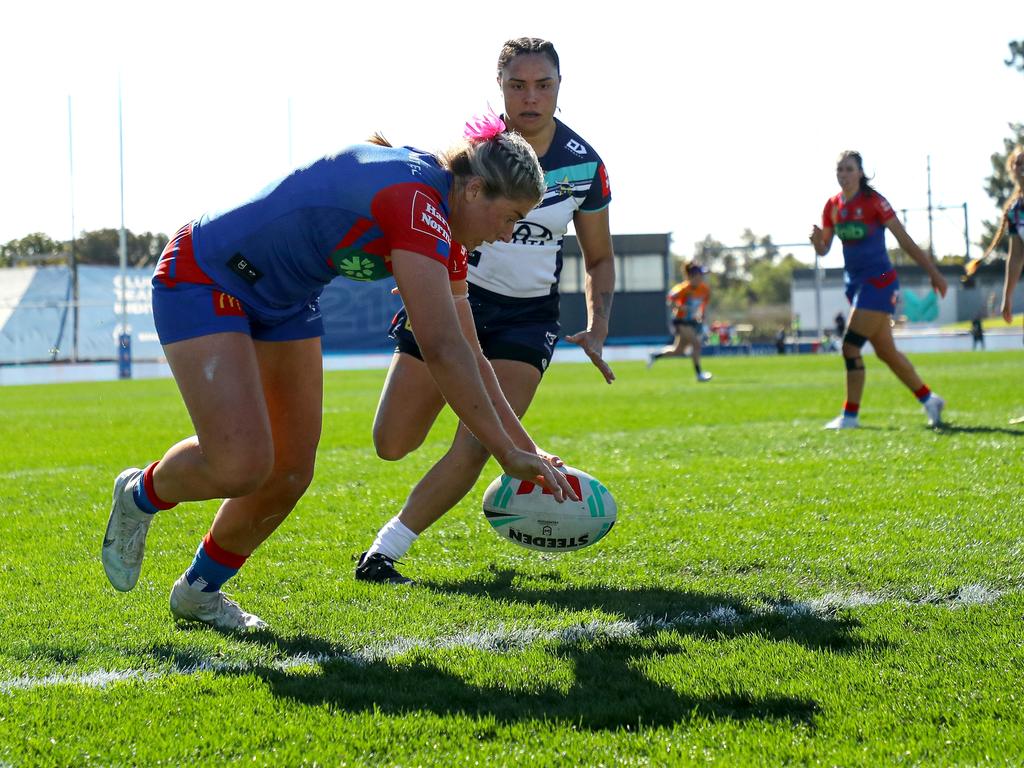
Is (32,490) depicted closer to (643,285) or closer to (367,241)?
(367,241)

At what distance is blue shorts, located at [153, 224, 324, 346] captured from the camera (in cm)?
366

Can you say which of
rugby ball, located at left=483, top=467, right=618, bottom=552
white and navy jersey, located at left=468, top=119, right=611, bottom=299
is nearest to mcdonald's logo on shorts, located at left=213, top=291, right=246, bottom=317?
rugby ball, located at left=483, top=467, right=618, bottom=552

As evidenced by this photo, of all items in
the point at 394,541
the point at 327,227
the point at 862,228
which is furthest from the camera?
the point at 862,228

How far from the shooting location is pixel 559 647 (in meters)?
3.66

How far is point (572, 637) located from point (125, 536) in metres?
1.64

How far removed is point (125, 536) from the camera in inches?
161

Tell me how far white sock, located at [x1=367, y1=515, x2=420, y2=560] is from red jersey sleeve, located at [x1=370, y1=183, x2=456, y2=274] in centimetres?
179

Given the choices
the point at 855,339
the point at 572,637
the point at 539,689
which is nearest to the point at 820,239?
the point at 855,339

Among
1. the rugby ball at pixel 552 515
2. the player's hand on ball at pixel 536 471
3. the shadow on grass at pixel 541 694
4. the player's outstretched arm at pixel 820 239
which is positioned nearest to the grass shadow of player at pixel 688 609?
the rugby ball at pixel 552 515

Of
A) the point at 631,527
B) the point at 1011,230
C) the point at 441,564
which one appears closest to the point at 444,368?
the point at 441,564

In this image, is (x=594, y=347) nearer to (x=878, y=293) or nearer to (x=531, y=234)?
(x=531, y=234)

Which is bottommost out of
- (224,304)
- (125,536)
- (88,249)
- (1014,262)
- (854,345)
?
(125,536)

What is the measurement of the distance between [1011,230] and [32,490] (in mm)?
8534

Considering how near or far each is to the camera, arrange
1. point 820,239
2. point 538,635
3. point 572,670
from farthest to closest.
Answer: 1. point 820,239
2. point 538,635
3. point 572,670
